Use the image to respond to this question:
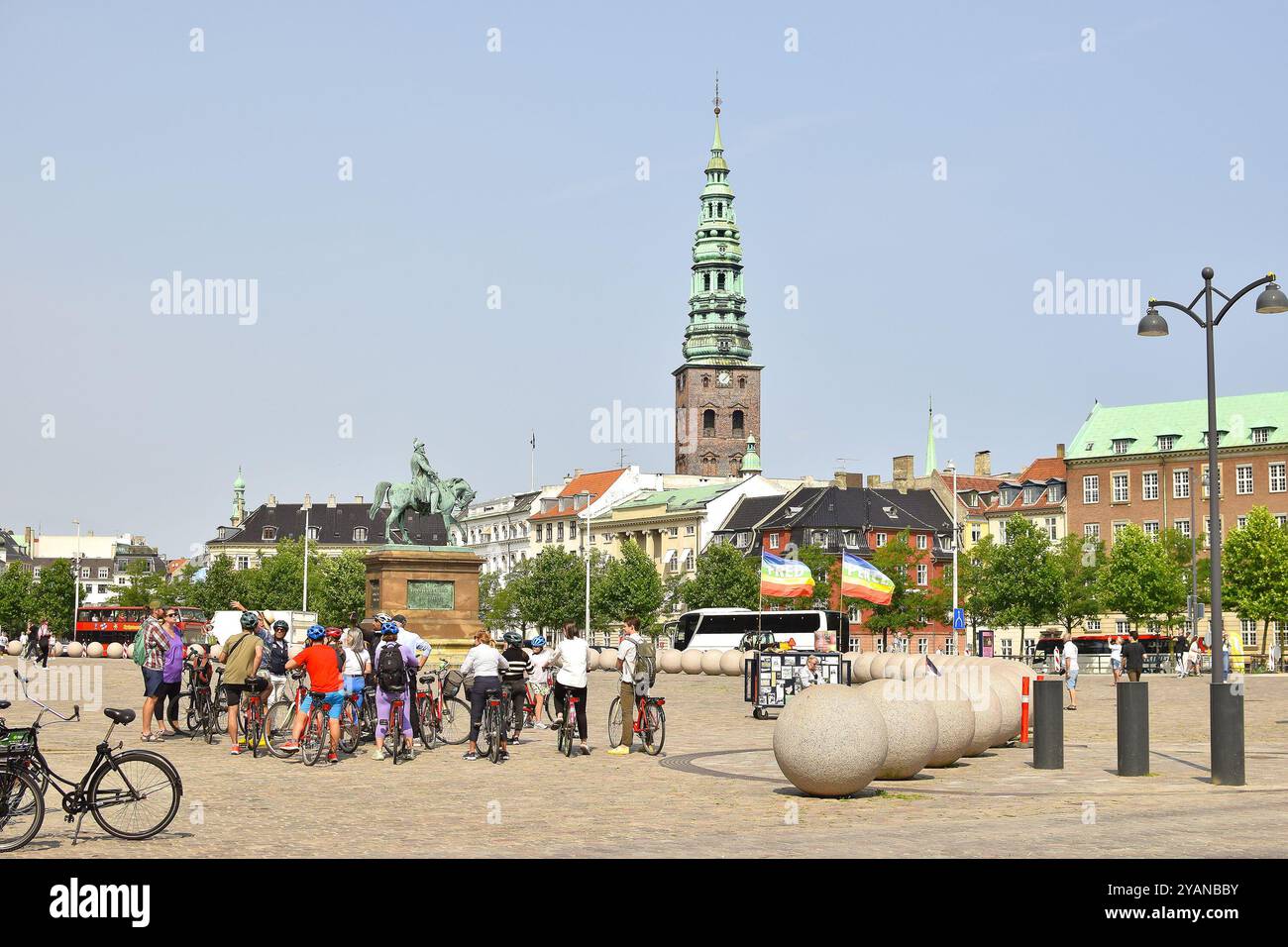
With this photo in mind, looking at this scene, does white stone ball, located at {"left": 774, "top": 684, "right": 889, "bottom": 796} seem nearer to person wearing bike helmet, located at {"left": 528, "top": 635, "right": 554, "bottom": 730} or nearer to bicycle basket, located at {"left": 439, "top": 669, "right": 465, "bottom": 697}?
person wearing bike helmet, located at {"left": 528, "top": 635, "right": 554, "bottom": 730}

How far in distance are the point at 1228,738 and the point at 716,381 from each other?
533ft

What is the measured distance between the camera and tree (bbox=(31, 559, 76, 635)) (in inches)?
5600

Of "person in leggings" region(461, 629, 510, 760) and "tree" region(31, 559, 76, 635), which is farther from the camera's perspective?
"tree" region(31, 559, 76, 635)

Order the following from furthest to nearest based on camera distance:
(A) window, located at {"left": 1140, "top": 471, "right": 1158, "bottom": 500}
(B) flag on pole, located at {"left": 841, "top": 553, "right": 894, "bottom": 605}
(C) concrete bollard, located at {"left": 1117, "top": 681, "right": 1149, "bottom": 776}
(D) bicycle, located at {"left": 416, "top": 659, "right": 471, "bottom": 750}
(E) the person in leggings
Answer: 1. (A) window, located at {"left": 1140, "top": 471, "right": 1158, "bottom": 500}
2. (B) flag on pole, located at {"left": 841, "top": 553, "right": 894, "bottom": 605}
3. (D) bicycle, located at {"left": 416, "top": 659, "right": 471, "bottom": 750}
4. (E) the person in leggings
5. (C) concrete bollard, located at {"left": 1117, "top": 681, "right": 1149, "bottom": 776}

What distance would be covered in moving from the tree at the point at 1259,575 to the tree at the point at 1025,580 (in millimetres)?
9767

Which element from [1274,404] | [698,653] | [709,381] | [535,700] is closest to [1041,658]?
[698,653]

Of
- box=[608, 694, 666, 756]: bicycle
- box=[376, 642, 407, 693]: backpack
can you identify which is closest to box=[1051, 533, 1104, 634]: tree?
box=[608, 694, 666, 756]: bicycle

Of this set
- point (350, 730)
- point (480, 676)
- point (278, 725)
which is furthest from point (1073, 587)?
point (350, 730)

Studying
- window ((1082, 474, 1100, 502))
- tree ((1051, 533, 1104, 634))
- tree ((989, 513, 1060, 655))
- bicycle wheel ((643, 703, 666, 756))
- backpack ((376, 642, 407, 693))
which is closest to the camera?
backpack ((376, 642, 407, 693))

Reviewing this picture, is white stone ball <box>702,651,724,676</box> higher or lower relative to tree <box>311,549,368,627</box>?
lower

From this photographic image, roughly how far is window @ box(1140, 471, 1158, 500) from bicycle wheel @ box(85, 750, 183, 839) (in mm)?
105663

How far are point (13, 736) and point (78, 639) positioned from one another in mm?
104054

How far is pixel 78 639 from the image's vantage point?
11238 cm
